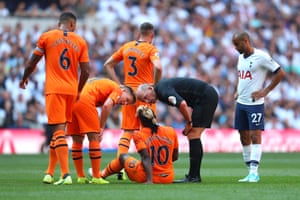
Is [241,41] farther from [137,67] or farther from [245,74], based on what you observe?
[137,67]

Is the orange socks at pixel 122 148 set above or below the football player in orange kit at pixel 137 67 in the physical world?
below

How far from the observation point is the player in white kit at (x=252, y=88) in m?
15.0

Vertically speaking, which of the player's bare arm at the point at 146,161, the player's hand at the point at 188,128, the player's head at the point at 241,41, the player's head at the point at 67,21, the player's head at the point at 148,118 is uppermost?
the player's head at the point at 67,21

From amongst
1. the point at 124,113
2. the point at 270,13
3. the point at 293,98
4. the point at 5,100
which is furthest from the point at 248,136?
the point at 270,13

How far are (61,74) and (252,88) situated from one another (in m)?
3.11

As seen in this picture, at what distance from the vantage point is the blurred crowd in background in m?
28.0

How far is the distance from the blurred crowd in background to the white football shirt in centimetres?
1288

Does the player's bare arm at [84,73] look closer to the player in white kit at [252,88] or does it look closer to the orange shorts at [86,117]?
the orange shorts at [86,117]

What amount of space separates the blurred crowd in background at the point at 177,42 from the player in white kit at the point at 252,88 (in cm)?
1283

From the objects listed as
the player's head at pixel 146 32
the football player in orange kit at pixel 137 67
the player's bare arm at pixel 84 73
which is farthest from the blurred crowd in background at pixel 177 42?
the player's bare arm at pixel 84 73

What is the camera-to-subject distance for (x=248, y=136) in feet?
51.0

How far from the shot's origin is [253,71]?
1518 centimetres

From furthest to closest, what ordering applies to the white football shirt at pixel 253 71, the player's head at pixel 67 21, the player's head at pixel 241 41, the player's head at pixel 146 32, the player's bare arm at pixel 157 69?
the player's head at pixel 146 32 < the player's bare arm at pixel 157 69 < the white football shirt at pixel 253 71 < the player's head at pixel 241 41 < the player's head at pixel 67 21

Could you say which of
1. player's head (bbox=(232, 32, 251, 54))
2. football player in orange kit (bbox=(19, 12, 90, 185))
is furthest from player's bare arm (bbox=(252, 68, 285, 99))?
football player in orange kit (bbox=(19, 12, 90, 185))
